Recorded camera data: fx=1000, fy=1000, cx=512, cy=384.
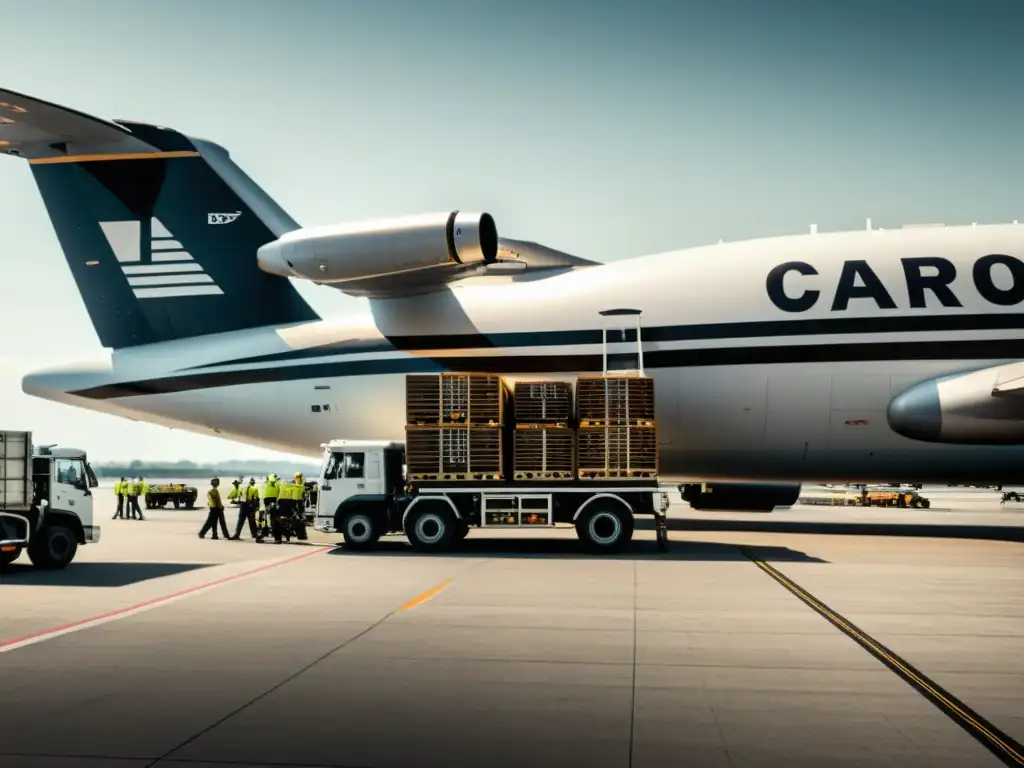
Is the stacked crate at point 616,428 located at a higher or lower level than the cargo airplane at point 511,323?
lower

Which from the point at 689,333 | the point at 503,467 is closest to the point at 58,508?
the point at 503,467

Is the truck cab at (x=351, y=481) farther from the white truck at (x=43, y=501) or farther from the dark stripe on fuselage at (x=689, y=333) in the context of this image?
the white truck at (x=43, y=501)

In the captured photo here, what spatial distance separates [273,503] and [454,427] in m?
7.46

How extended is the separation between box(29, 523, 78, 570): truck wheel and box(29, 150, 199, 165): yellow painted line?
1404 cm

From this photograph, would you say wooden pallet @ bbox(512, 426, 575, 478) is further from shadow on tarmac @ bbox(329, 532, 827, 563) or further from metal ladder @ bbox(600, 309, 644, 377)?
metal ladder @ bbox(600, 309, 644, 377)

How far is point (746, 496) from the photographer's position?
3212cm

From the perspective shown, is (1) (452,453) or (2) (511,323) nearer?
(1) (452,453)

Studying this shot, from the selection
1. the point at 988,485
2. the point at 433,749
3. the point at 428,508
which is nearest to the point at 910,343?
the point at 988,485

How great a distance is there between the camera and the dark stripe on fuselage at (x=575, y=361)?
25.7m

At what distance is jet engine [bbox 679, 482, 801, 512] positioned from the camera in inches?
1235

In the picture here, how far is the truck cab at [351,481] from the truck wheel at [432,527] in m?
1.13

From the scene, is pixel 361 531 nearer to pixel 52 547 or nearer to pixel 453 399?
pixel 453 399

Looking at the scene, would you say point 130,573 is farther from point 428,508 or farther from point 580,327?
point 580,327

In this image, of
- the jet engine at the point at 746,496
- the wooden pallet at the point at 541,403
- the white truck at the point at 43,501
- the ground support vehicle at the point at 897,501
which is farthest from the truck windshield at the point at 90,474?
the ground support vehicle at the point at 897,501
